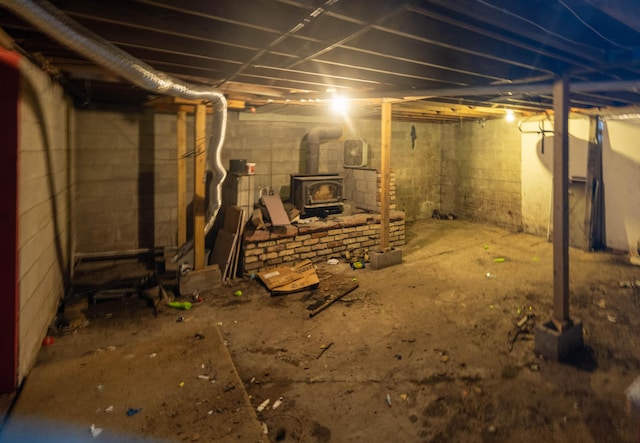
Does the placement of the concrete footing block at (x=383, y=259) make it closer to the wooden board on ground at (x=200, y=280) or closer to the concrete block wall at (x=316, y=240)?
the concrete block wall at (x=316, y=240)

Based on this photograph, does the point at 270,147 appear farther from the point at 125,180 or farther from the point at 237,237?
the point at 125,180

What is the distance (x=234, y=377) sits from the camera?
2924mm

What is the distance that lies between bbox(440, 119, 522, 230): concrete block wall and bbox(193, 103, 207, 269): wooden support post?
641 cm

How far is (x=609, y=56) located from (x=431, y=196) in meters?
6.53

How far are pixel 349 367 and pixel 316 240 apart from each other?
293 cm

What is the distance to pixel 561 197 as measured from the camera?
3229 millimetres

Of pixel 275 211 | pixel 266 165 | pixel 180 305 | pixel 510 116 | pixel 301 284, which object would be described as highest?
pixel 510 116

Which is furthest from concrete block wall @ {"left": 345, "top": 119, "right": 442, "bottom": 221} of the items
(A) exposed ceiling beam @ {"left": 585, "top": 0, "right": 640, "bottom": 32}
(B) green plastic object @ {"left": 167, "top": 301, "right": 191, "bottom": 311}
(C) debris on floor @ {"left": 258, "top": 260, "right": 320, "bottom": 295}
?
(A) exposed ceiling beam @ {"left": 585, "top": 0, "right": 640, "bottom": 32}

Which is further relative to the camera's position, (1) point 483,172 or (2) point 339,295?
(1) point 483,172

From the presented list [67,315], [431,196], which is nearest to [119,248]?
[67,315]

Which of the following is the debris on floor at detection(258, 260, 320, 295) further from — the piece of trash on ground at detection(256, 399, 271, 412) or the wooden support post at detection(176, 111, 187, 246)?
the piece of trash on ground at detection(256, 399, 271, 412)

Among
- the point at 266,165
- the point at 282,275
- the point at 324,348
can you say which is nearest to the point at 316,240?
the point at 282,275

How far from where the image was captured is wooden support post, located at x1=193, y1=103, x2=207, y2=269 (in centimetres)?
474

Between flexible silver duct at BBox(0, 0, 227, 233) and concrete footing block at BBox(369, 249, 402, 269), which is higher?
flexible silver duct at BBox(0, 0, 227, 233)
